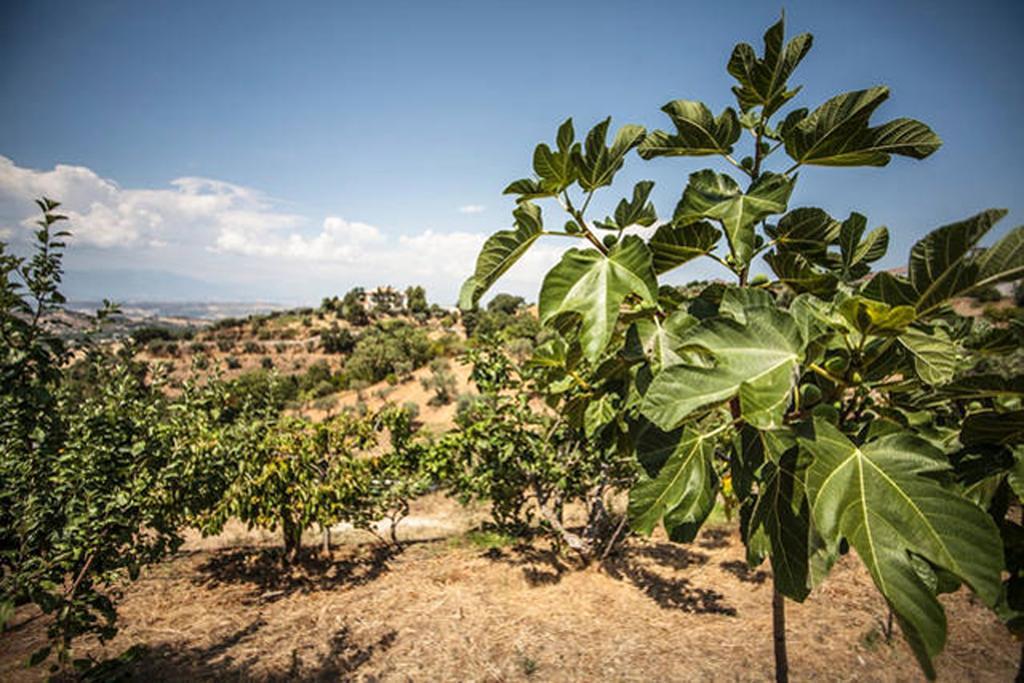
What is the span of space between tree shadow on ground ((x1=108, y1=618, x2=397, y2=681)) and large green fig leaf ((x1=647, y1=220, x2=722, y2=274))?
4.41m

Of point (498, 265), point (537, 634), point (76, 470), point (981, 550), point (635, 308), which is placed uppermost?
point (498, 265)

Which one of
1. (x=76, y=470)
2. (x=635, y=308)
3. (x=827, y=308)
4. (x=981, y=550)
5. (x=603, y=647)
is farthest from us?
(x=603, y=647)

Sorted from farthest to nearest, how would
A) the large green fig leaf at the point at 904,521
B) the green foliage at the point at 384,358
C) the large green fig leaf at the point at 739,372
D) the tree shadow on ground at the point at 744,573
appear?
the green foliage at the point at 384,358 → the tree shadow on ground at the point at 744,573 → the large green fig leaf at the point at 739,372 → the large green fig leaf at the point at 904,521

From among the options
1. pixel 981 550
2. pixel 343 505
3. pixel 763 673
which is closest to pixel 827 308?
pixel 981 550

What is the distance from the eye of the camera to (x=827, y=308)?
4.15 feet

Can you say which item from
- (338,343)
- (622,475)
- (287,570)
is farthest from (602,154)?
(338,343)

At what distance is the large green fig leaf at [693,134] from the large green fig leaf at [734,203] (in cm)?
12

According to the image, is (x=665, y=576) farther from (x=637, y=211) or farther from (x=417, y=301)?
(x=417, y=301)

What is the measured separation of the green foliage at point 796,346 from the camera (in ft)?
2.97

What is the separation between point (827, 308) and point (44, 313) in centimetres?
432

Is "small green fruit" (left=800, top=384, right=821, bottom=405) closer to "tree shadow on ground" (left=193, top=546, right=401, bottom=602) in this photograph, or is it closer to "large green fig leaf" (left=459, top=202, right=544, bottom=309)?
"large green fig leaf" (left=459, top=202, right=544, bottom=309)

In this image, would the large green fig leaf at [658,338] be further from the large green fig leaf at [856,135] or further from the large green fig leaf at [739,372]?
the large green fig leaf at [856,135]

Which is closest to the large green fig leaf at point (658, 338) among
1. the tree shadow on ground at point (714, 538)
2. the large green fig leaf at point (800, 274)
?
the large green fig leaf at point (800, 274)

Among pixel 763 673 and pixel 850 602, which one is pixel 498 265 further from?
pixel 850 602
